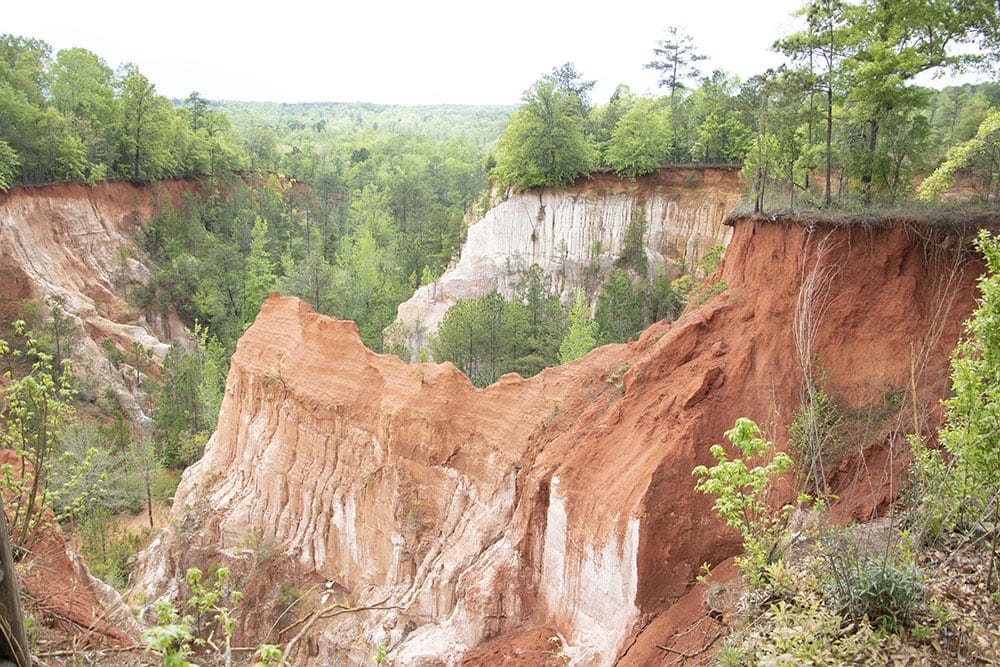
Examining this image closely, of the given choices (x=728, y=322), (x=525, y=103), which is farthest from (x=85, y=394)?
(x=728, y=322)

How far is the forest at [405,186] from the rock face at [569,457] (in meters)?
1.95

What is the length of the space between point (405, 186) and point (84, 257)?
88.4 feet

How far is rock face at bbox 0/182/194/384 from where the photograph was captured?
31844 mm

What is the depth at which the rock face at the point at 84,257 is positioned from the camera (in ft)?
104

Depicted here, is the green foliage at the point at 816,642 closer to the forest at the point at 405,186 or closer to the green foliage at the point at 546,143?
the forest at the point at 405,186

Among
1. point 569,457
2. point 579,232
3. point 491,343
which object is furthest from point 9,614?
point 579,232

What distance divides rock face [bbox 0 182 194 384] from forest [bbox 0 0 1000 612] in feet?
3.26

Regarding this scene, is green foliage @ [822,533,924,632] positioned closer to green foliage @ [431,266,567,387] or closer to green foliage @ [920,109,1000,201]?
green foliage @ [920,109,1000,201]

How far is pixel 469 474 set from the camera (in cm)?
1386

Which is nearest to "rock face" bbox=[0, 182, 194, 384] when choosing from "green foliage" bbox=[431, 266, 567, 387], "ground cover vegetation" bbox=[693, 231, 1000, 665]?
"green foliage" bbox=[431, 266, 567, 387]

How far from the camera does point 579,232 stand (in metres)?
35.7

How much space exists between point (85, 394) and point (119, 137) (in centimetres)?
2016

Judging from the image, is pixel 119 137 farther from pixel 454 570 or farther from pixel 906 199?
pixel 906 199

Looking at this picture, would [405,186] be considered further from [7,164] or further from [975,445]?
[975,445]
